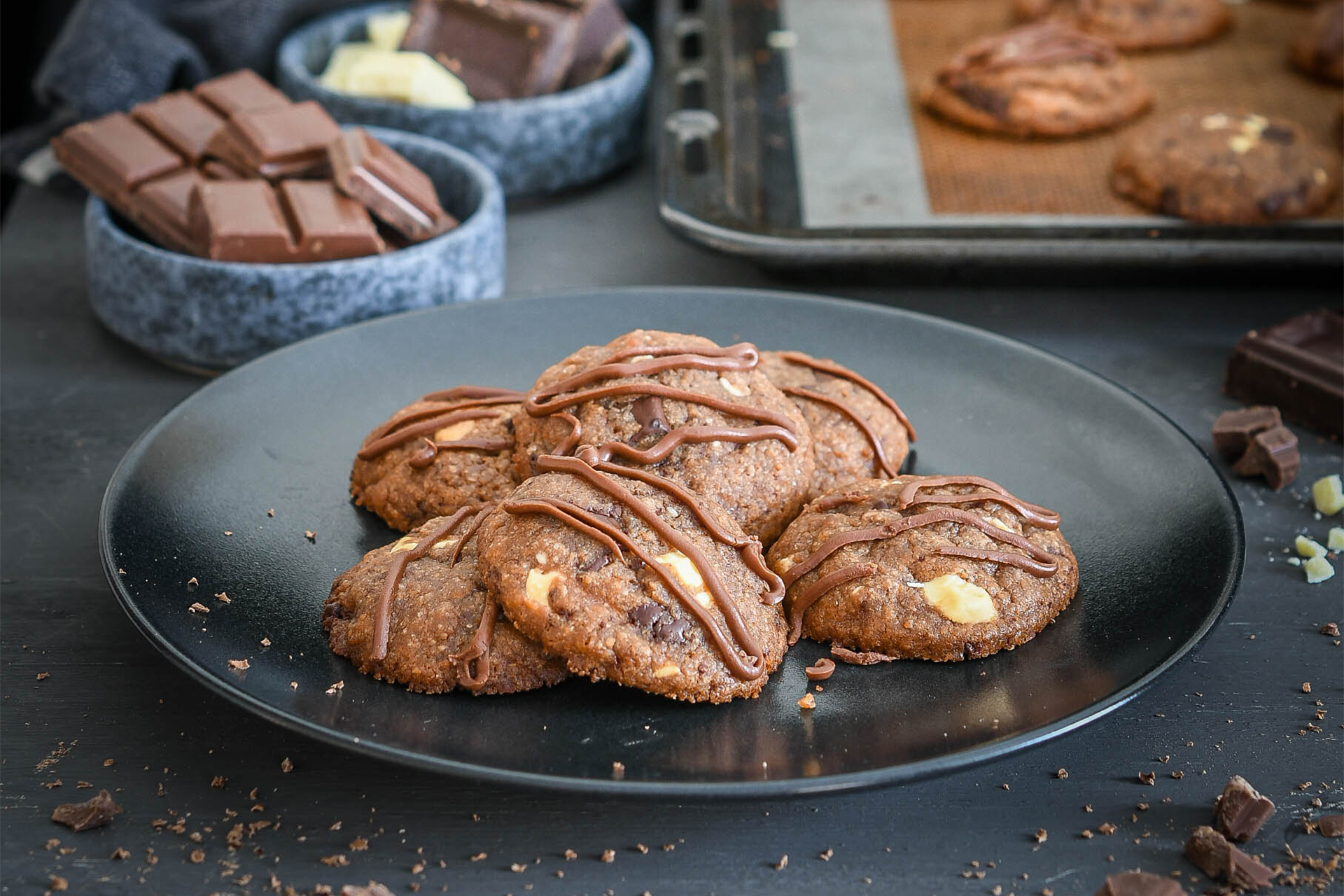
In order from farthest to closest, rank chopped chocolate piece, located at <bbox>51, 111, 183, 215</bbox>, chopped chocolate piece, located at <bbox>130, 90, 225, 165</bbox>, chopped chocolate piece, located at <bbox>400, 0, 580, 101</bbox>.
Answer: chopped chocolate piece, located at <bbox>400, 0, 580, 101</bbox> → chopped chocolate piece, located at <bbox>130, 90, 225, 165</bbox> → chopped chocolate piece, located at <bbox>51, 111, 183, 215</bbox>

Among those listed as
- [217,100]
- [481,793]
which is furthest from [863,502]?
[217,100]

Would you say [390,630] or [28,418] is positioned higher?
[390,630]

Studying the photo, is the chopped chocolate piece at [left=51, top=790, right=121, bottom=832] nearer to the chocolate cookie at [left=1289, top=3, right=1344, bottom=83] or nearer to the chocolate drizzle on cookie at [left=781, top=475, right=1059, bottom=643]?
the chocolate drizzle on cookie at [left=781, top=475, right=1059, bottom=643]

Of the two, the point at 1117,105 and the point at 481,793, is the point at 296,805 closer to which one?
the point at 481,793

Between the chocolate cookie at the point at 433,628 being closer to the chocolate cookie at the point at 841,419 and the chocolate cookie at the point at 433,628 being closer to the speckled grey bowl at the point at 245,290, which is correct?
the chocolate cookie at the point at 841,419

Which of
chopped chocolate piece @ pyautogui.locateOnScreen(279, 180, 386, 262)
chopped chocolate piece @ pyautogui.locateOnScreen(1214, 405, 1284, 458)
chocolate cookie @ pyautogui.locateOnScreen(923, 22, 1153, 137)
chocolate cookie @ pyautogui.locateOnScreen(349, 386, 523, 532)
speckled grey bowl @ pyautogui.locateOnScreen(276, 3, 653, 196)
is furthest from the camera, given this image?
chocolate cookie @ pyautogui.locateOnScreen(923, 22, 1153, 137)

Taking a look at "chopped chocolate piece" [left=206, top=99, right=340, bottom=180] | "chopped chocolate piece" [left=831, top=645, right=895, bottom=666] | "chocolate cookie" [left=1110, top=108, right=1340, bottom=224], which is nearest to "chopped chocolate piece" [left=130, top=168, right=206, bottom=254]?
"chopped chocolate piece" [left=206, top=99, right=340, bottom=180]

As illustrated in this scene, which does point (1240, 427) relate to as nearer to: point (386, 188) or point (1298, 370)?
point (1298, 370)

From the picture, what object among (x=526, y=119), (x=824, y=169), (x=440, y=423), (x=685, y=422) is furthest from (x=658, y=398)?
(x=824, y=169)
